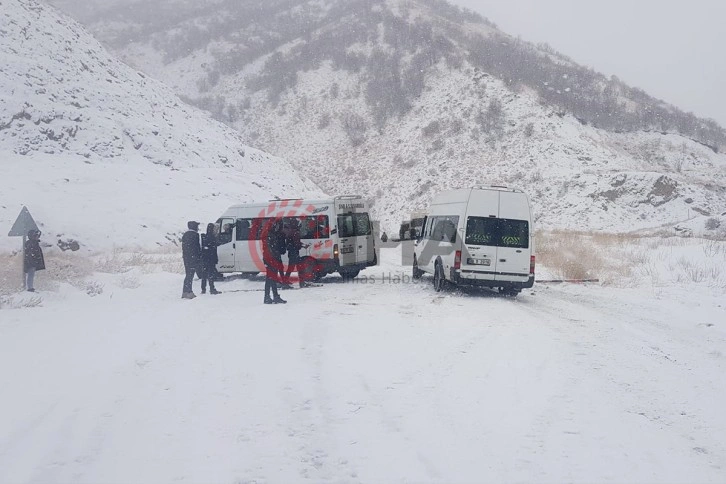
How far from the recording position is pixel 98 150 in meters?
27.5

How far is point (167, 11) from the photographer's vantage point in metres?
84.3

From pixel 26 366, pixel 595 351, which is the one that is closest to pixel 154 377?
pixel 26 366

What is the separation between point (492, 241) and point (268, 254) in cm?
556

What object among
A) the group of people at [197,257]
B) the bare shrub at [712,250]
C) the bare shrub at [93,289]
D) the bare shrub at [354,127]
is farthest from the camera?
the bare shrub at [354,127]

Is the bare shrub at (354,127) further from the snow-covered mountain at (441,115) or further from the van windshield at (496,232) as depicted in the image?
the van windshield at (496,232)

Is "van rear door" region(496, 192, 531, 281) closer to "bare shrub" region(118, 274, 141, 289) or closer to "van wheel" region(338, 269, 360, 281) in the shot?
"van wheel" region(338, 269, 360, 281)

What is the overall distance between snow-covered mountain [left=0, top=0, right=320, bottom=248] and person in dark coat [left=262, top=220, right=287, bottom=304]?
1177cm

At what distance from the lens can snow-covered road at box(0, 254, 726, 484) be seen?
3967 millimetres

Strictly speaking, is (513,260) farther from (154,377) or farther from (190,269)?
(154,377)

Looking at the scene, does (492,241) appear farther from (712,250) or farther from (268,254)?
(712,250)

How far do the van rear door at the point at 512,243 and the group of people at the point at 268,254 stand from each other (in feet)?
16.8

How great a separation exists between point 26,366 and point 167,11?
304 feet

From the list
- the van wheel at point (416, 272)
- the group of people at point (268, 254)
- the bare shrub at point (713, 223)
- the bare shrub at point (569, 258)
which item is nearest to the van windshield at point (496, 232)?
the van wheel at point (416, 272)

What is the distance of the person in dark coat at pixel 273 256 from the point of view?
11.0m
